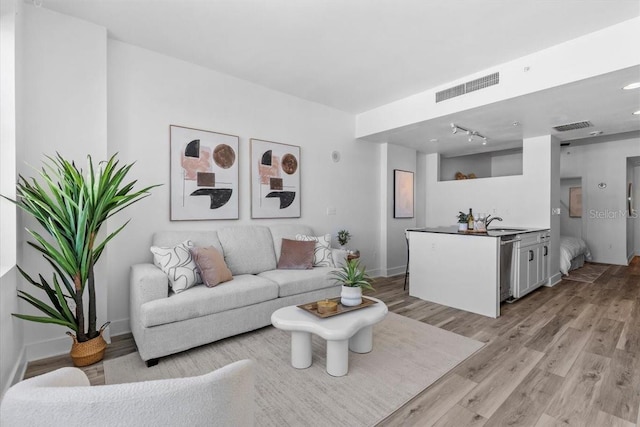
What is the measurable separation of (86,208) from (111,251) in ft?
2.96

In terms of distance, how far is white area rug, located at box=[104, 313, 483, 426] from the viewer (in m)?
1.86

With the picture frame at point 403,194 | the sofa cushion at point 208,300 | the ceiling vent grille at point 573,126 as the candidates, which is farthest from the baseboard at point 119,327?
the ceiling vent grille at point 573,126

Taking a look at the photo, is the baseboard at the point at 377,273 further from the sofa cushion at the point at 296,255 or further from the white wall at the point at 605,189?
the white wall at the point at 605,189

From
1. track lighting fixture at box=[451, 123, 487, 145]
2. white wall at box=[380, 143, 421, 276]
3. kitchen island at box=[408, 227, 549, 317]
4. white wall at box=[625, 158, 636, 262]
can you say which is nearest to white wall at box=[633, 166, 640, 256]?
white wall at box=[625, 158, 636, 262]

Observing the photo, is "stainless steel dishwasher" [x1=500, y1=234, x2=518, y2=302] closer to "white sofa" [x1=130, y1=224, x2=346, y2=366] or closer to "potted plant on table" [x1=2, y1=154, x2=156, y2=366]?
"white sofa" [x1=130, y1=224, x2=346, y2=366]

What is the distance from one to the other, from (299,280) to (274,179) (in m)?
1.51

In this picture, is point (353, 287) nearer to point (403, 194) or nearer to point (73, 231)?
point (73, 231)

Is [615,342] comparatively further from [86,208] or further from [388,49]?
[86,208]

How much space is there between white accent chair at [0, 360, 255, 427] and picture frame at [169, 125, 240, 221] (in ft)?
9.07

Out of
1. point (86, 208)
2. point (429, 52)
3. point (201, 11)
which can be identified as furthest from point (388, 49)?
point (86, 208)

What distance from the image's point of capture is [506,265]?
12.6 feet

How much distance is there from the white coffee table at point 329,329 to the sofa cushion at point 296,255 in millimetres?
1179

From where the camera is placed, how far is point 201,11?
8.34ft

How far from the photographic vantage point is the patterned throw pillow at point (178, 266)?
2703 mm
